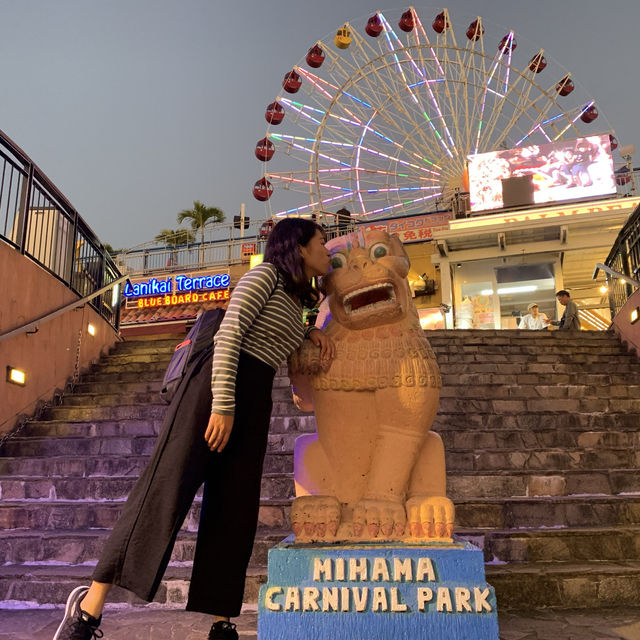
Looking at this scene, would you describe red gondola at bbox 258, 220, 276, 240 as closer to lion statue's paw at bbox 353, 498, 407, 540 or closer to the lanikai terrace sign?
the lanikai terrace sign

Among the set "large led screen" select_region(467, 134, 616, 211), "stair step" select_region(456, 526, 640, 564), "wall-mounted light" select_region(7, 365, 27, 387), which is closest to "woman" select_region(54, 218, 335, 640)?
"stair step" select_region(456, 526, 640, 564)

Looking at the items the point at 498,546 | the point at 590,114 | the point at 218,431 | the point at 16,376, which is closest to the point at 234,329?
the point at 218,431

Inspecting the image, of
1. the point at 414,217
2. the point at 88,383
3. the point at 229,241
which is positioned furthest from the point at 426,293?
the point at 88,383

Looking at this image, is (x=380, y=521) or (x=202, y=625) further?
(x=202, y=625)

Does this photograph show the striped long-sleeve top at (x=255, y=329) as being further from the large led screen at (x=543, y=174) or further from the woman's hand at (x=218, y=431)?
the large led screen at (x=543, y=174)

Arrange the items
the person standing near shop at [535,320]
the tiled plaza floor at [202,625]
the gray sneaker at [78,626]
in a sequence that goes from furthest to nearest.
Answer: the person standing near shop at [535,320], the tiled plaza floor at [202,625], the gray sneaker at [78,626]

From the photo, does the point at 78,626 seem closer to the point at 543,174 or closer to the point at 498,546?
the point at 498,546

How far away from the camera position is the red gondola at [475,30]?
1714cm

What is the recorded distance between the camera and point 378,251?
6.68ft

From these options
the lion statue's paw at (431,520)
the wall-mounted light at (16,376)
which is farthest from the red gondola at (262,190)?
the lion statue's paw at (431,520)

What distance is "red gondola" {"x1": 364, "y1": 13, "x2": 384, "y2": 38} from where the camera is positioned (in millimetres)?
16922

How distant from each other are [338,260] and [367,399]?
505mm

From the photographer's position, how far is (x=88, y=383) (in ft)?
17.6

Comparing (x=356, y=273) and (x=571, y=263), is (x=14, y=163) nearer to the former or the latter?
(x=356, y=273)
